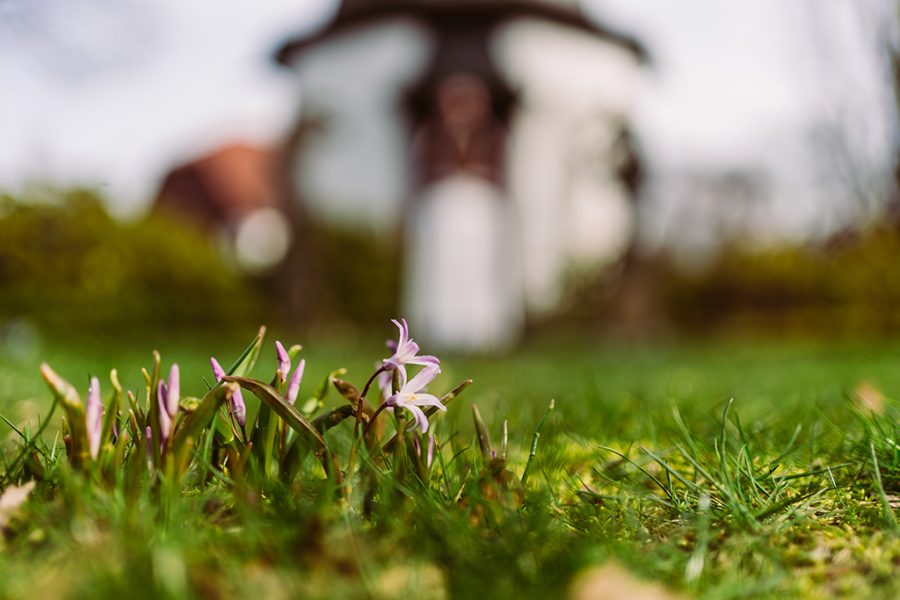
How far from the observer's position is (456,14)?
18.7 meters

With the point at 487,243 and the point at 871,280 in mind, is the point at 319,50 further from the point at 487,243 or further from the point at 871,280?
the point at 871,280

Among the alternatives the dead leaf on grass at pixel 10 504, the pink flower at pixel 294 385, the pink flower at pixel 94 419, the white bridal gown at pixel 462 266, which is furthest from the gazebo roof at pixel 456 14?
the dead leaf on grass at pixel 10 504

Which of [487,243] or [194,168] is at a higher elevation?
[194,168]

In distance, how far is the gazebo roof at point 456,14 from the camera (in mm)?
18547

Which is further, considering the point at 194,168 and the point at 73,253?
the point at 194,168

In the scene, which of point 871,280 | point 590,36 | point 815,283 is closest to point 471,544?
point 871,280

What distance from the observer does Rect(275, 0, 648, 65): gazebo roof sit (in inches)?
730

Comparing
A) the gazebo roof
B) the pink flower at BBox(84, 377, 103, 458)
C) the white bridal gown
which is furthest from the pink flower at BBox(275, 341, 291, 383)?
the gazebo roof

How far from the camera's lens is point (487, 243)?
1697 cm

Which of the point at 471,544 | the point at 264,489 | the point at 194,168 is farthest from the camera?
the point at 194,168

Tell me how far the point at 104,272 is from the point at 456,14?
12.1m

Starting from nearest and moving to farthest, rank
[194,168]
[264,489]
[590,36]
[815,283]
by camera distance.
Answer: [264,489], [815,283], [590,36], [194,168]

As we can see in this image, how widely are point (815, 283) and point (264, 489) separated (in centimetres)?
1419

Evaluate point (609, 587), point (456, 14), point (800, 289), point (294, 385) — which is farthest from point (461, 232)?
point (609, 587)
